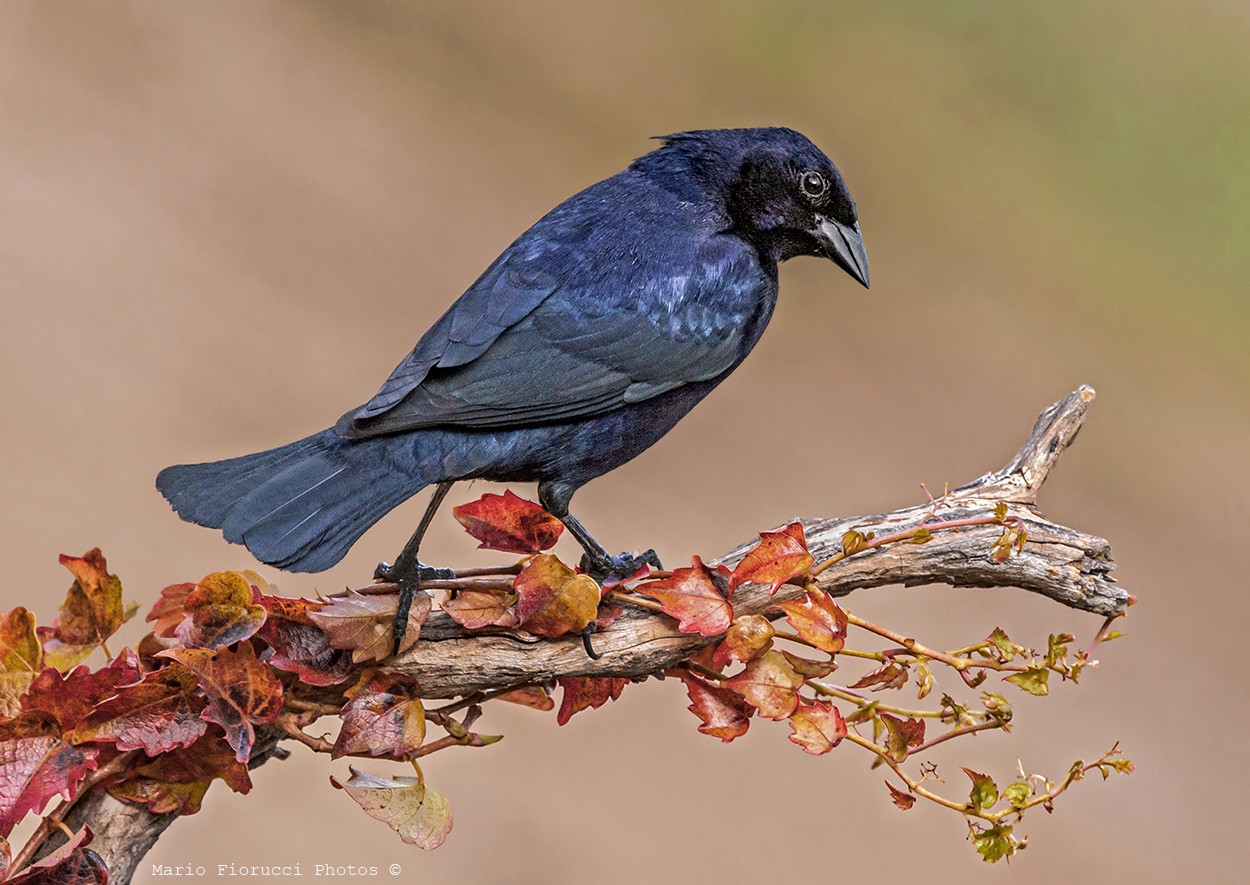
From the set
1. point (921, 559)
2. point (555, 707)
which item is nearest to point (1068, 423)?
point (921, 559)

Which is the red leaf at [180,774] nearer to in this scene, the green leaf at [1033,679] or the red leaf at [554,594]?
the red leaf at [554,594]

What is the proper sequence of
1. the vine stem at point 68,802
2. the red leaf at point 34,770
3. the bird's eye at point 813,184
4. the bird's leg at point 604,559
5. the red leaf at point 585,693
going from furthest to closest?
the bird's eye at point 813,184, the bird's leg at point 604,559, the red leaf at point 585,693, the vine stem at point 68,802, the red leaf at point 34,770

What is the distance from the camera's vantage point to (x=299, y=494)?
1723 mm

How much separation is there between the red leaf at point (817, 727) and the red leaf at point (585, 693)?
0.28m

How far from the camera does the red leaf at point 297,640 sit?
1.61m

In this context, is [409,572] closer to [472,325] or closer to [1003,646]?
[472,325]

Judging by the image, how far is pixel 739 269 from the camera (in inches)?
80.2

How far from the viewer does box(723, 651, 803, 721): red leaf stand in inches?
64.4

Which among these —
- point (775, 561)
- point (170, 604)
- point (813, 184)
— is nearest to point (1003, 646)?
point (775, 561)

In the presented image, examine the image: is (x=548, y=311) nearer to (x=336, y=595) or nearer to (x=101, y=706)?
(x=336, y=595)

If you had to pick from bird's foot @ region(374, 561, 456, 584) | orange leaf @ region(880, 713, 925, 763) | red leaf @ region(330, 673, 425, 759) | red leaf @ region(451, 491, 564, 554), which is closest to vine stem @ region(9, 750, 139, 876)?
red leaf @ region(330, 673, 425, 759)

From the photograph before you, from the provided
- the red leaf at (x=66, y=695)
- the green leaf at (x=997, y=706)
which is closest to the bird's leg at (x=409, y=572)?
the red leaf at (x=66, y=695)

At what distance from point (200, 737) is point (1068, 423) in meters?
1.46

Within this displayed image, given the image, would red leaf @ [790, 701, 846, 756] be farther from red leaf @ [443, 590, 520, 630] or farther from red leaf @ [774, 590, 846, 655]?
red leaf @ [443, 590, 520, 630]
